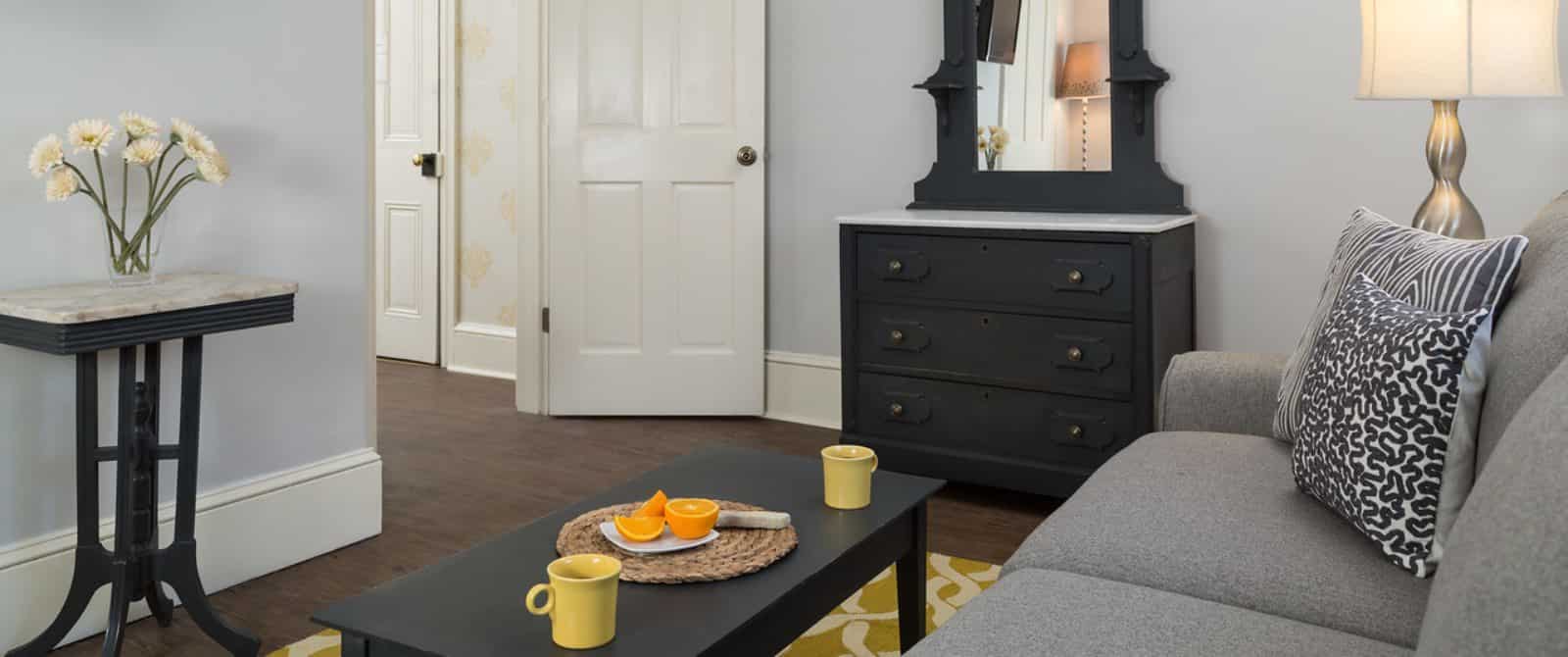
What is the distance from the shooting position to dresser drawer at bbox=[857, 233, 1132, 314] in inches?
124

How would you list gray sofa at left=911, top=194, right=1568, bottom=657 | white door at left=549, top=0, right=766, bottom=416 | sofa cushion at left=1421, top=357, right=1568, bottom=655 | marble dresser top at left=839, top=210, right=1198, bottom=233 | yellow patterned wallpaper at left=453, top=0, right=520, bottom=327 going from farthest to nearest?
yellow patterned wallpaper at left=453, top=0, right=520, bottom=327, white door at left=549, top=0, right=766, bottom=416, marble dresser top at left=839, top=210, right=1198, bottom=233, gray sofa at left=911, top=194, right=1568, bottom=657, sofa cushion at left=1421, top=357, right=1568, bottom=655

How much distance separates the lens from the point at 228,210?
2.65 meters

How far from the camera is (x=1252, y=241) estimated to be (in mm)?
3510

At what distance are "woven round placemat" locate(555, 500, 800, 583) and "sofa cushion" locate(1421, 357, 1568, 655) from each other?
0.89 m

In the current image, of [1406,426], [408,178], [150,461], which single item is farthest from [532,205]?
[1406,426]

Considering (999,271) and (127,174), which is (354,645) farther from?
(999,271)

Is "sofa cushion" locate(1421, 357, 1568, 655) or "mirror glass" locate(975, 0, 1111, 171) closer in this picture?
"sofa cushion" locate(1421, 357, 1568, 655)

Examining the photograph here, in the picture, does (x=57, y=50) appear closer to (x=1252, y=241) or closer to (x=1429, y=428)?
(x=1429, y=428)

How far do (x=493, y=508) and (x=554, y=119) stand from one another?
1631mm

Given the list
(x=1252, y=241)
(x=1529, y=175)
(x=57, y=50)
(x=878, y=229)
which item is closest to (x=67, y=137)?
(x=57, y=50)

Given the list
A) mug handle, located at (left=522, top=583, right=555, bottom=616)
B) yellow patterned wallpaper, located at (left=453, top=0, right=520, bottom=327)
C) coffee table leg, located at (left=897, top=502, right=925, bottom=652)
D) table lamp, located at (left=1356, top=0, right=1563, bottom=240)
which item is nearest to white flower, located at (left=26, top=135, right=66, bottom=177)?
mug handle, located at (left=522, top=583, right=555, bottom=616)

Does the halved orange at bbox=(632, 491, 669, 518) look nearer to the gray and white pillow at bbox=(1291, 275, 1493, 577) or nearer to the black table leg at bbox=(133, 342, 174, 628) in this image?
the gray and white pillow at bbox=(1291, 275, 1493, 577)

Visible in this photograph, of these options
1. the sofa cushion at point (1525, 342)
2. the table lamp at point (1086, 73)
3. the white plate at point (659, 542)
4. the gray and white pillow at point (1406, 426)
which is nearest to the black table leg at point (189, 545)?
the white plate at point (659, 542)

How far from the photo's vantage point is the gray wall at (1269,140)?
10.4ft
